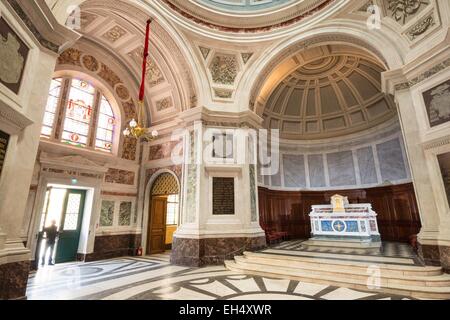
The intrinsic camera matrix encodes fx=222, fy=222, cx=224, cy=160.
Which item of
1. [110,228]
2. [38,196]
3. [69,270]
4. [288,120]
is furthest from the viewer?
[288,120]

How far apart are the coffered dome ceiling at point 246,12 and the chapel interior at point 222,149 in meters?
0.06

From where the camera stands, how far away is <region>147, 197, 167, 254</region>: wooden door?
9.17 meters

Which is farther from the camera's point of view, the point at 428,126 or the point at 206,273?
the point at 206,273

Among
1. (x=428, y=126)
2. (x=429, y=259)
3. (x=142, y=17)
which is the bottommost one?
(x=429, y=259)

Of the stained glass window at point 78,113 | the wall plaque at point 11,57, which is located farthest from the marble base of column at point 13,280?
the stained glass window at point 78,113

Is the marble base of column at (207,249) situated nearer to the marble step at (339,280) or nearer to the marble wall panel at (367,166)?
the marble step at (339,280)

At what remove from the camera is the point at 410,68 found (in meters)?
5.44

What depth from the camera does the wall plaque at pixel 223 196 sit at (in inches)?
288

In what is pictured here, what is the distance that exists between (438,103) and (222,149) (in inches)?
223

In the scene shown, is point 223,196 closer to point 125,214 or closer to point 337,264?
point 337,264

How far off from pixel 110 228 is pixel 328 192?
10.2 m

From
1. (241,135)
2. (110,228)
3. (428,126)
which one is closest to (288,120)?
(241,135)

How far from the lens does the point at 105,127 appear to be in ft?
30.0

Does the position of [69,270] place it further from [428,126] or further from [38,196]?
[428,126]
